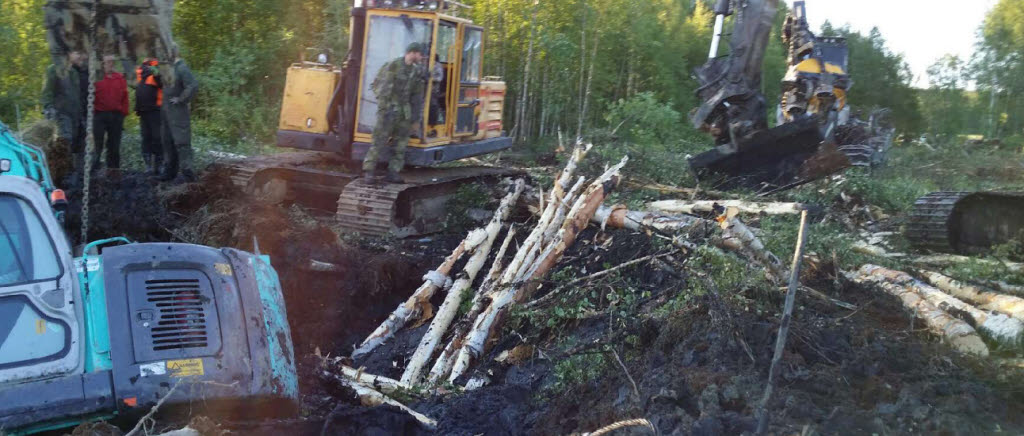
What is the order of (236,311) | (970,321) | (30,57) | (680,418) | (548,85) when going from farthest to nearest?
(548,85) < (30,57) < (970,321) < (236,311) < (680,418)

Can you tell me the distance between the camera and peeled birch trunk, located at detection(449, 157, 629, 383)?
6.83 m

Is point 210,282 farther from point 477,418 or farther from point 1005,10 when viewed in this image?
point 1005,10

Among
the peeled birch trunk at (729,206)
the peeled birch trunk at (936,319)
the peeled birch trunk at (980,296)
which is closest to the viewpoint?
the peeled birch trunk at (936,319)

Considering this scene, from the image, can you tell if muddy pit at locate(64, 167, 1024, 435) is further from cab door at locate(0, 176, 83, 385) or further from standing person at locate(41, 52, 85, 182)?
standing person at locate(41, 52, 85, 182)

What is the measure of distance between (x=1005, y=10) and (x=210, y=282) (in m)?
35.1

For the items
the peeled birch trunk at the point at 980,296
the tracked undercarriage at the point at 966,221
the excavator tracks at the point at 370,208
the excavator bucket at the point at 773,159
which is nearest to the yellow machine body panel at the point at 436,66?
the excavator tracks at the point at 370,208

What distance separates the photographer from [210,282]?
16.6ft

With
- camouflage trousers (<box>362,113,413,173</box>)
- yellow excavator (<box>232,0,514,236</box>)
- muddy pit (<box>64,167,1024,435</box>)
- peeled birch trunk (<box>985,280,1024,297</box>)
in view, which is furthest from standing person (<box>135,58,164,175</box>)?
peeled birch trunk (<box>985,280,1024,297</box>)

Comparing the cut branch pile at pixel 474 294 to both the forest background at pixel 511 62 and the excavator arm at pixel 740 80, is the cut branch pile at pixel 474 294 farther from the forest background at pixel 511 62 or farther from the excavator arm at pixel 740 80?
the forest background at pixel 511 62

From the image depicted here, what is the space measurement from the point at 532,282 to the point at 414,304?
1.11 meters

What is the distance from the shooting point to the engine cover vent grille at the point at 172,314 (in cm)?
478

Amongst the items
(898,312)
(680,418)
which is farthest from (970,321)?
(680,418)

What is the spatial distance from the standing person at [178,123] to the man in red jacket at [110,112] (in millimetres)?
840

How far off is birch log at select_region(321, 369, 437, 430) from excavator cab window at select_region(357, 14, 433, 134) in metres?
4.30
